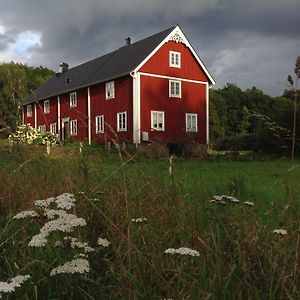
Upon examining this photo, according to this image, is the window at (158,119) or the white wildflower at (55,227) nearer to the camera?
the white wildflower at (55,227)

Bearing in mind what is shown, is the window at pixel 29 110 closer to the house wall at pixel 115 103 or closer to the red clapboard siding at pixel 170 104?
the house wall at pixel 115 103

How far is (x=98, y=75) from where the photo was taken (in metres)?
38.0

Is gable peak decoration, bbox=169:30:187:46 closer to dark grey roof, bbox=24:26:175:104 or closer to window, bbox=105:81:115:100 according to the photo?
dark grey roof, bbox=24:26:175:104

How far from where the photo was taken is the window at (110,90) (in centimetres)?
3494

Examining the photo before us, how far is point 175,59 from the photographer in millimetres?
34844

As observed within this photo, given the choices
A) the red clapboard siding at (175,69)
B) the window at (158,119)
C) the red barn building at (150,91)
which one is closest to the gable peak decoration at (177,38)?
the red barn building at (150,91)

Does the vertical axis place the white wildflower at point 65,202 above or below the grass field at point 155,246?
above

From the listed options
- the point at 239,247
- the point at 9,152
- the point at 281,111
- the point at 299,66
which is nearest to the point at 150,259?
the point at 239,247

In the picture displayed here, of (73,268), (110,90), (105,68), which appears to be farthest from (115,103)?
(73,268)

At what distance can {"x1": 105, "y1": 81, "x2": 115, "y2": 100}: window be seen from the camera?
34.9 meters

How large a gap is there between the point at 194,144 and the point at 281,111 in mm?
26345

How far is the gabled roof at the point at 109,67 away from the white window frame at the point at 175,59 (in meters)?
1.44

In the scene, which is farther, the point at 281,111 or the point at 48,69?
the point at 48,69

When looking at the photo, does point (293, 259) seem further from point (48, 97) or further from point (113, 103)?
point (48, 97)
